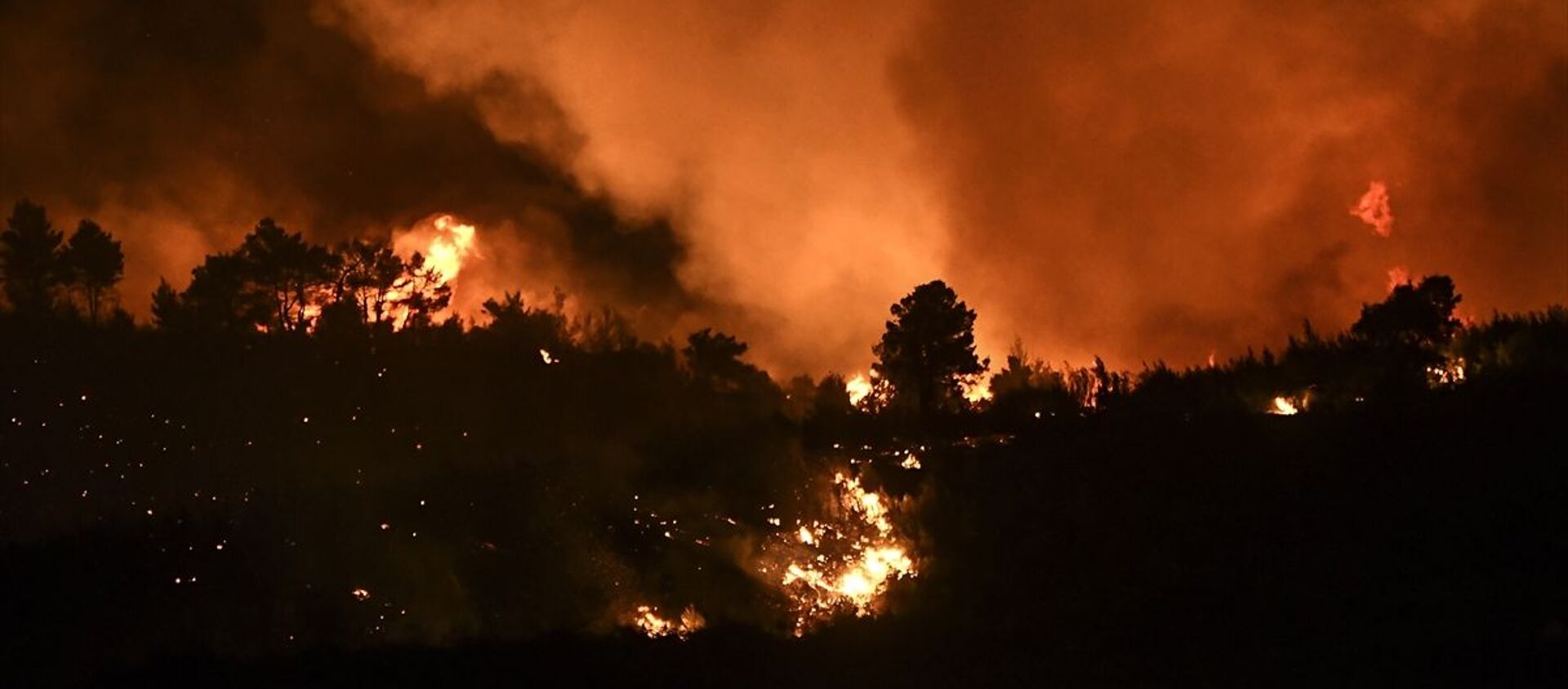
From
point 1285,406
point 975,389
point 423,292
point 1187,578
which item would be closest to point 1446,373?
point 1285,406

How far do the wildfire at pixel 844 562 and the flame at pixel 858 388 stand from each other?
584cm

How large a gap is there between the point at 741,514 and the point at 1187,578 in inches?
169

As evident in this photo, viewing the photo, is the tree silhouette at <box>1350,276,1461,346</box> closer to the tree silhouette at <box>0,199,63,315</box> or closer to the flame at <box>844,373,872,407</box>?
the flame at <box>844,373,872,407</box>

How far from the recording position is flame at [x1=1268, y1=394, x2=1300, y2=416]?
47.7ft

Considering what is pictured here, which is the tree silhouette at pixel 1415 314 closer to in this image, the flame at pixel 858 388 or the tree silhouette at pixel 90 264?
the flame at pixel 858 388

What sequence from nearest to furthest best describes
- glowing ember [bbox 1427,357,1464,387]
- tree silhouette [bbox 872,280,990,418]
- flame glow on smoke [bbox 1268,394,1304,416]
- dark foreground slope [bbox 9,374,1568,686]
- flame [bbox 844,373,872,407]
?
dark foreground slope [bbox 9,374,1568,686]
glowing ember [bbox 1427,357,1464,387]
flame glow on smoke [bbox 1268,394,1304,416]
tree silhouette [bbox 872,280,990,418]
flame [bbox 844,373,872,407]

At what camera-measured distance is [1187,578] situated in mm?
11242

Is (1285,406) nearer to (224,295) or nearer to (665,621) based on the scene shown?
(665,621)

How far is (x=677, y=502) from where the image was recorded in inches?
523

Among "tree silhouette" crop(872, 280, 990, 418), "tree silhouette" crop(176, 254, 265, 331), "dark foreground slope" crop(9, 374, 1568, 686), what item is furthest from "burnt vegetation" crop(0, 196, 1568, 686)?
"tree silhouette" crop(176, 254, 265, 331)

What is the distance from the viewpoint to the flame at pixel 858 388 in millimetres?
19781

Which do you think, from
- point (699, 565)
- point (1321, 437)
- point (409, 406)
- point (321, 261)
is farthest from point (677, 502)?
point (321, 261)

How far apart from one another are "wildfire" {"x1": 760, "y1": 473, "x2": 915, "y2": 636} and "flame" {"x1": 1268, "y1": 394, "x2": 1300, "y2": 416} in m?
4.69

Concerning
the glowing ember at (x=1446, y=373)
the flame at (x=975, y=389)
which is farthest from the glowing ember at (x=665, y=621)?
the glowing ember at (x=1446, y=373)
